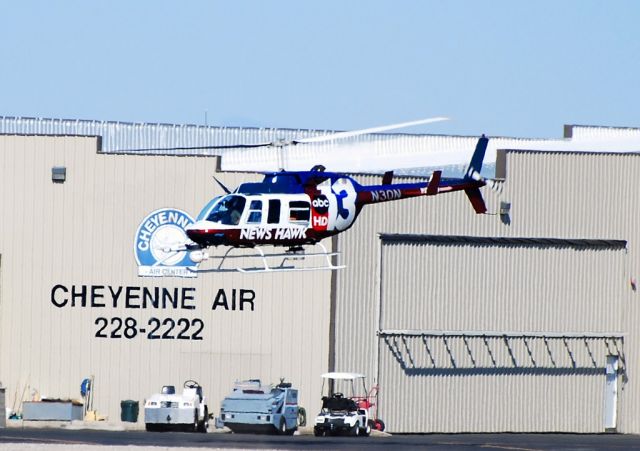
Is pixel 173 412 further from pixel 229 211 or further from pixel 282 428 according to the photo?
pixel 229 211

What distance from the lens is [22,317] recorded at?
58.8 m

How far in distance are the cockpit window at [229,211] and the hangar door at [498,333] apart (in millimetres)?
17881

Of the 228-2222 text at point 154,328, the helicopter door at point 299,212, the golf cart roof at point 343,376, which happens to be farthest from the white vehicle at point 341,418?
the helicopter door at point 299,212

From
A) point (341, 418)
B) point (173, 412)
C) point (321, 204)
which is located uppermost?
point (321, 204)

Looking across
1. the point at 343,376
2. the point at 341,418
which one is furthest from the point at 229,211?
the point at 343,376

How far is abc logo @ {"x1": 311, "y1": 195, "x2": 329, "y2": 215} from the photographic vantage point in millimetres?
45469

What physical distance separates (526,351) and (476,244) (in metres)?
5.04

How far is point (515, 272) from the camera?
208 ft

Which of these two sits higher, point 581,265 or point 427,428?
point 581,265

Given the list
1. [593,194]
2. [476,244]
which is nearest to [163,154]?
[476,244]

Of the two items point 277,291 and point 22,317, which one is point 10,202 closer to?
point 22,317

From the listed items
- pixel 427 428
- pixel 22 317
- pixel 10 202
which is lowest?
pixel 427 428

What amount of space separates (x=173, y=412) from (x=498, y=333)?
15.7 meters

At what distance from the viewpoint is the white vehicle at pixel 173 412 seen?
53812 mm
